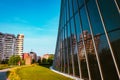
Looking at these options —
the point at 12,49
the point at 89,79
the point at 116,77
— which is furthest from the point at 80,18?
the point at 12,49

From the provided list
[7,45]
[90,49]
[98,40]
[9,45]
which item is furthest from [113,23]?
[9,45]

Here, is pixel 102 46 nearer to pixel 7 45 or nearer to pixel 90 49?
pixel 90 49

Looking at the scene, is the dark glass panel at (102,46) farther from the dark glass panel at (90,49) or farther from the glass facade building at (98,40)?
the dark glass panel at (90,49)

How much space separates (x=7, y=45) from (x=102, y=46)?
178 meters

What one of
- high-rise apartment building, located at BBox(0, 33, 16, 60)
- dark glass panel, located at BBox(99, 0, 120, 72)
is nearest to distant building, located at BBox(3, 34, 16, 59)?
high-rise apartment building, located at BBox(0, 33, 16, 60)

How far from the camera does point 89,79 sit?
10.9 metres

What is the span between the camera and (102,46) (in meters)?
9.80

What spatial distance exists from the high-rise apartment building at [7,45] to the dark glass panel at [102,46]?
164 m

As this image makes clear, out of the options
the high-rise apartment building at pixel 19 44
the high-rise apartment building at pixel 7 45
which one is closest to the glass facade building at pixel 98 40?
the high-rise apartment building at pixel 7 45

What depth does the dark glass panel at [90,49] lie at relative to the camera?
1022cm

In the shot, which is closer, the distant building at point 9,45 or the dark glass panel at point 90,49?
the dark glass panel at point 90,49

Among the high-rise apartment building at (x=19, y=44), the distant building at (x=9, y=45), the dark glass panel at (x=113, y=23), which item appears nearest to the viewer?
the dark glass panel at (x=113, y=23)

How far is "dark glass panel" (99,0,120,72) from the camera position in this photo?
845 centimetres

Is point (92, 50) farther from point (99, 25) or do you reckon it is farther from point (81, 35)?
point (81, 35)
